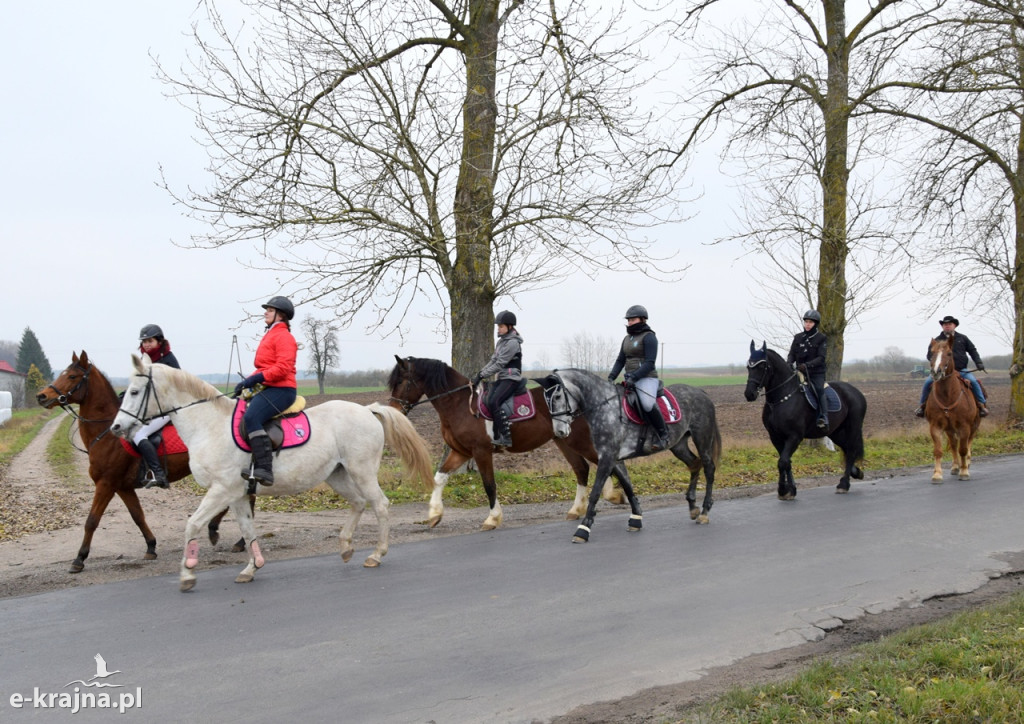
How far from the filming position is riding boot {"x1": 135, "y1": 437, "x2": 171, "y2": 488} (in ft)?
27.9

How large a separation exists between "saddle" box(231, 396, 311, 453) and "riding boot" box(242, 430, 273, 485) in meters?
0.09

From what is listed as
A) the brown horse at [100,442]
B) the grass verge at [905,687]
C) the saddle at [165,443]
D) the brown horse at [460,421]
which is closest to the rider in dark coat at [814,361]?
the brown horse at [460,421]

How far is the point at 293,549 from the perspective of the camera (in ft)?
30.4

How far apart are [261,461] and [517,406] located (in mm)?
4130

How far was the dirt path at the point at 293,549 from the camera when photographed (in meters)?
4.98

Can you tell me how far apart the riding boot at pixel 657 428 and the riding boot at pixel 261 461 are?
16.4 feet

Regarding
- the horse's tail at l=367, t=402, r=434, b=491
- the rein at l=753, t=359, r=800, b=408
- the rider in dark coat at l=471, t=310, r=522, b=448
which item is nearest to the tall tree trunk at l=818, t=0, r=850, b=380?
the rein at l=753, t=359, r=800, b=408

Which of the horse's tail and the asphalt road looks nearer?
the asphalt road

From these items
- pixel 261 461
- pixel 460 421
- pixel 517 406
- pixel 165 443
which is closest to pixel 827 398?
pixel 517 406

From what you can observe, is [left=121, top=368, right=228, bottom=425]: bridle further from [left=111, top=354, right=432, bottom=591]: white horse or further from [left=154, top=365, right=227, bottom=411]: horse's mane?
[left=154, top=365, right=227, bottom=411]: horse's mane

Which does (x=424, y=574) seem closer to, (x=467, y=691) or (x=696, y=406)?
(x=467, y=691)

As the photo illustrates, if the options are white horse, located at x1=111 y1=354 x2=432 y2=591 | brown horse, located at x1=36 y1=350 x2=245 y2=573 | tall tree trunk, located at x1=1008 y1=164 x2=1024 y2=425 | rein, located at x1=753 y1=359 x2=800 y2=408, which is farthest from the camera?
tall tree trunk, located at x1=1008 y1=164 x2=1024 y2=425

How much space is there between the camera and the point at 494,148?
550 inches

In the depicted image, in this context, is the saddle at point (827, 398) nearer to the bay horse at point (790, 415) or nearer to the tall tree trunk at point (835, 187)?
the bay horse at point (790, 415)
